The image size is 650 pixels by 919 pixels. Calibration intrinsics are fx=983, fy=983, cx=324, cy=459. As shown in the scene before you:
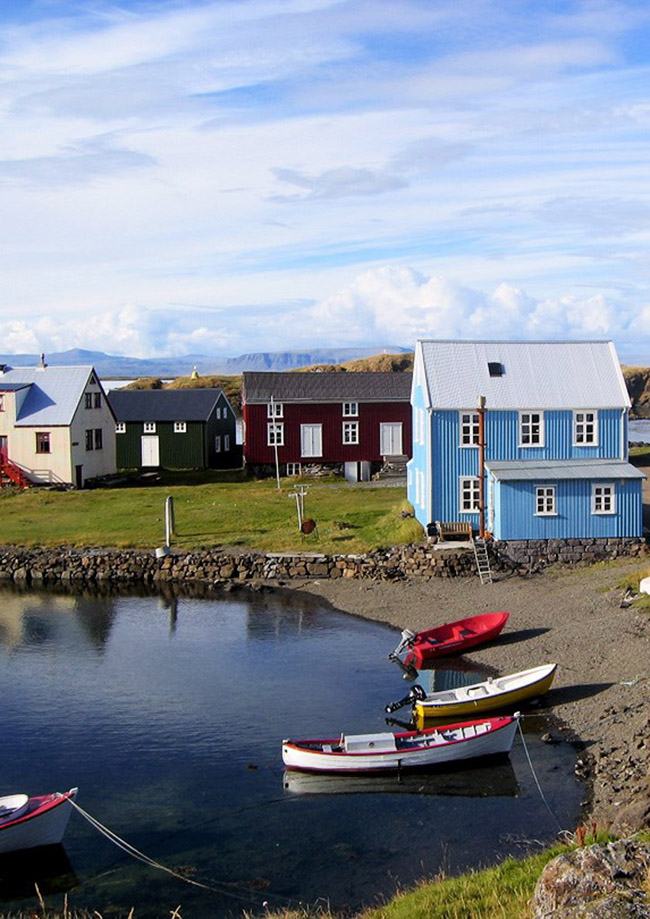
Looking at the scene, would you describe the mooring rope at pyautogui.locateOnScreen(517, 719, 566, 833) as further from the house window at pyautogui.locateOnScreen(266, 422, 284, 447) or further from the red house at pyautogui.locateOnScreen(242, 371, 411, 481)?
the house window at pyautogui.locateOnScreen(266, 422, 284, 447)

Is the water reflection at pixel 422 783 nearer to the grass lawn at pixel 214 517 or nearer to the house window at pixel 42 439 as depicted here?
the grass lawn at pixel 214 517

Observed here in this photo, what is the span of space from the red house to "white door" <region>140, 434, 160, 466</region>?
25.7ft

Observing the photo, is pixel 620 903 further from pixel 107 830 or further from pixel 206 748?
pixel 206 748

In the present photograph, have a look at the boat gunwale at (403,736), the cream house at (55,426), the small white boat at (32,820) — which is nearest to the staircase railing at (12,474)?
the cream house at (55,426)

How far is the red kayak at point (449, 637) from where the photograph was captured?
31625mm

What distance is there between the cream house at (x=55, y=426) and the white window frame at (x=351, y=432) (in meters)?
16.2

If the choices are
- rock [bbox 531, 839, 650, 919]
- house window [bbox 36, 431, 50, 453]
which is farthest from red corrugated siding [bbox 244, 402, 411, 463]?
rock [bbox 531, 839, 650, 919]

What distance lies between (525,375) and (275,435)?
24164mm

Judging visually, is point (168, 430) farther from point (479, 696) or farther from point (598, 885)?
point (598, 885)

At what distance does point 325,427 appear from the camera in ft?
215

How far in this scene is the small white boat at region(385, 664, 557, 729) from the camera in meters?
26.4

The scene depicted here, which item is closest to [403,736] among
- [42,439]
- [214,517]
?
[214,517]

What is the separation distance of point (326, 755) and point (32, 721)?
9097 mm

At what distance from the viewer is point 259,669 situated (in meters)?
31.5
